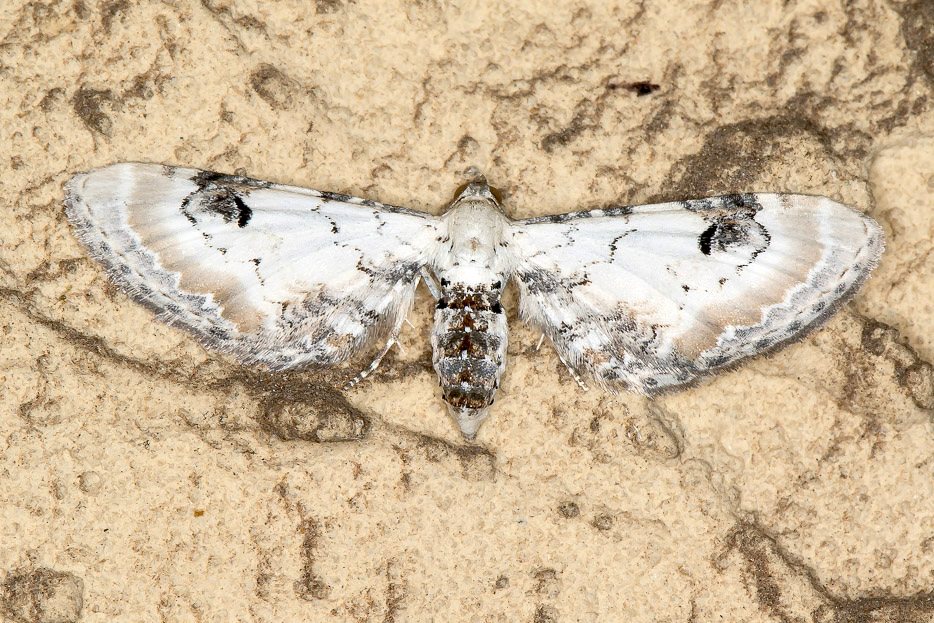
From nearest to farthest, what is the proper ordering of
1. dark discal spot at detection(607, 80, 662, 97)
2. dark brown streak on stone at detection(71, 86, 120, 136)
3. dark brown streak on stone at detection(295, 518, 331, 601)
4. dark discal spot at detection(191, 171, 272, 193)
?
dark brown streak on stone at detection(295, 518, 331, 601) < dark discal spot at detection(191, 171, 272, 193) < dark brown streak on stone at detection(71, 86, 120, 136) < dark discal spot at detection(607, 80, 662, 97)

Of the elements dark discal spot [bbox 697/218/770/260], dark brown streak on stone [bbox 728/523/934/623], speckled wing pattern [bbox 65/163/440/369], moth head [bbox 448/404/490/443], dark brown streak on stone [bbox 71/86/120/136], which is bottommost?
dark brown streak on stone [bbox 728/523/934/623]

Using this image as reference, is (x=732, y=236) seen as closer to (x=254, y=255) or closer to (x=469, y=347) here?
(x=469, y=347)

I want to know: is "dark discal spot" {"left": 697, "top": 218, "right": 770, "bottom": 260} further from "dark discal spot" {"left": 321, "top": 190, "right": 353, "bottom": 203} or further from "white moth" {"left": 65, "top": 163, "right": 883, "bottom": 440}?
"dark discal spot" {"left": 321, "top": 190, "right": 353, "bottom": 203}

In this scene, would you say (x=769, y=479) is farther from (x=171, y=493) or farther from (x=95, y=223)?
(x=95, y=223)

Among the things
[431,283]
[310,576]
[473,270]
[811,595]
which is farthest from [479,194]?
[811,595]

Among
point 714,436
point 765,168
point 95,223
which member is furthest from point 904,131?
point 95,223

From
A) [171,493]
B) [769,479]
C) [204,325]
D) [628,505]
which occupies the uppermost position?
[204,325]

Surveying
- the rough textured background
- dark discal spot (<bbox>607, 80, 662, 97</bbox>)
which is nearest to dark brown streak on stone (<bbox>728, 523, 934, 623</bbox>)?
the rough textured background
